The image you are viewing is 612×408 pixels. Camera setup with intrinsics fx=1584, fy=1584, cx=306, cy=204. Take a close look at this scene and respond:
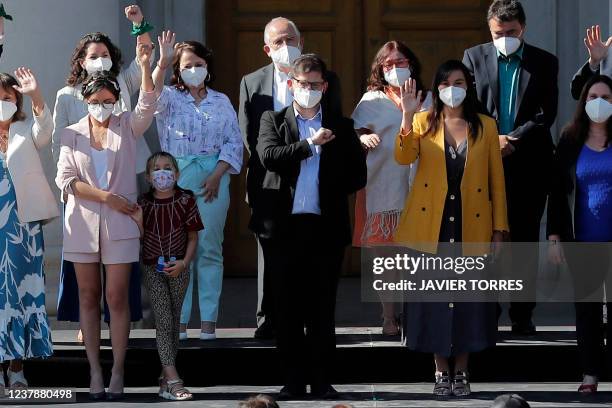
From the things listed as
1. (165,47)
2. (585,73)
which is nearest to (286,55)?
(165,47)

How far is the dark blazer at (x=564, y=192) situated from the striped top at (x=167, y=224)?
198 centimetres

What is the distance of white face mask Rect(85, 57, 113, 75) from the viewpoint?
9250 mm

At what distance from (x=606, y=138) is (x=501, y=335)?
1473mm

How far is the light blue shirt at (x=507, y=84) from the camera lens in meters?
9.44

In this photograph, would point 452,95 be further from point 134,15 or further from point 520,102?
point 134,15

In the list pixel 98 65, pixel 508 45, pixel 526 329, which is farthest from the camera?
pixel 526 329

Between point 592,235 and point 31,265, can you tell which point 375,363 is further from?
point 31,265

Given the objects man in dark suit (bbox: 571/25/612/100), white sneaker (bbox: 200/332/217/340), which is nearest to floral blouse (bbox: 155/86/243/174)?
white sneaker (bbox: 200/332/217/340)

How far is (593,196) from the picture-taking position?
28.7ft

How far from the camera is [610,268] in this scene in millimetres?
8727

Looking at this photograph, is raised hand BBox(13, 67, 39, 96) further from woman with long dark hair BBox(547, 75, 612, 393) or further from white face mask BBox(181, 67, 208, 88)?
woman with long dark hair BBox(547, 75, 612, 393)

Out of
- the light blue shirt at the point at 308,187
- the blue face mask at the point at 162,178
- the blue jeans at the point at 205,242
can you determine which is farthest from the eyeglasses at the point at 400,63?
the blue face mask at the point at 162,178

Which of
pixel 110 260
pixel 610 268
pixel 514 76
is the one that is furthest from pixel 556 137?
pixel 110 260

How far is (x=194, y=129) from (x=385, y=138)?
1.15m
